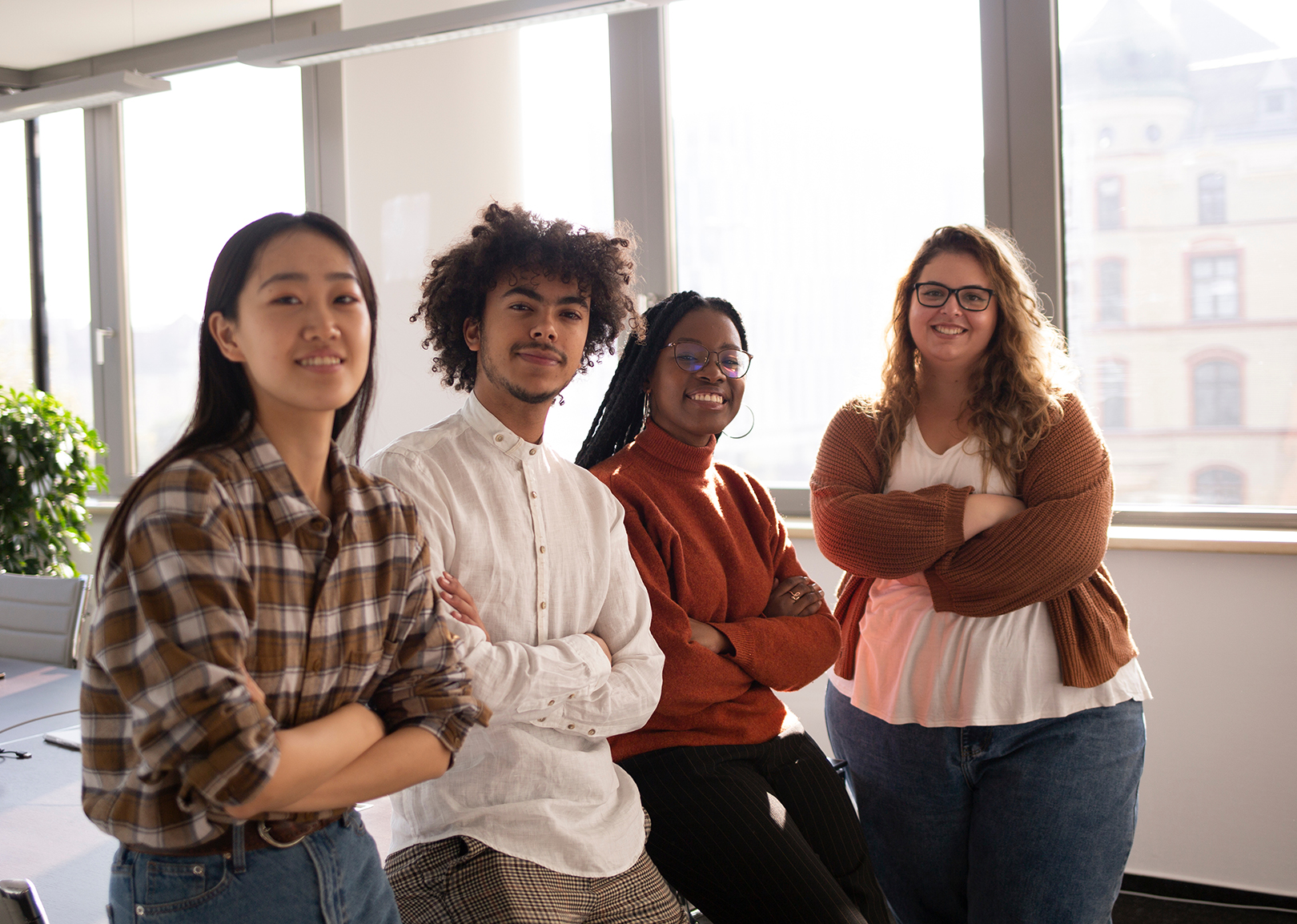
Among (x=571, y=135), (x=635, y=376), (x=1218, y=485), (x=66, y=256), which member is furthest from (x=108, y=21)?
(x=1218, y=485)

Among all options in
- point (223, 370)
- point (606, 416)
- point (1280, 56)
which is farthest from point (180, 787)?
point (1280, 56)

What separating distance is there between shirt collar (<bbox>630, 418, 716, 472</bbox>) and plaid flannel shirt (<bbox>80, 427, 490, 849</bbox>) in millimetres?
921

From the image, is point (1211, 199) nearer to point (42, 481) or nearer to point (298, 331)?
point (298, 331)

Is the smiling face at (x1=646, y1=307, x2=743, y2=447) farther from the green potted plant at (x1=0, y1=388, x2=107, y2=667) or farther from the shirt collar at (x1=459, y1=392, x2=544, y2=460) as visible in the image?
the green potted plant at (x1=0, y1=388, x2=107, y2=667)

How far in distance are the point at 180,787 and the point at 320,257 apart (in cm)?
61

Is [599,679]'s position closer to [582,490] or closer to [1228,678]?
[582,490]

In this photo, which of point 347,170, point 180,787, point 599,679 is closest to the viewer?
point 180,787

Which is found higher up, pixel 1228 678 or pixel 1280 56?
pixel 1280 56

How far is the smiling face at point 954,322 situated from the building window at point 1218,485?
1534mm

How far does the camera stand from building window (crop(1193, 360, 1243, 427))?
317 cm

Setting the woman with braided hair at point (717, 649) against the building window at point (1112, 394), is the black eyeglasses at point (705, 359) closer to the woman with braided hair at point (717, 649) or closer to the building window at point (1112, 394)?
the woman with braided hair at point (717, 649)

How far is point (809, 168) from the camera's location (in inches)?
150

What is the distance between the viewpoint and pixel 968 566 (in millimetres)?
1948

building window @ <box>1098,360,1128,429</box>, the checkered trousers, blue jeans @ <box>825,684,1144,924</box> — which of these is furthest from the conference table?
building window @ <box>1098,360,1128,429</box>
